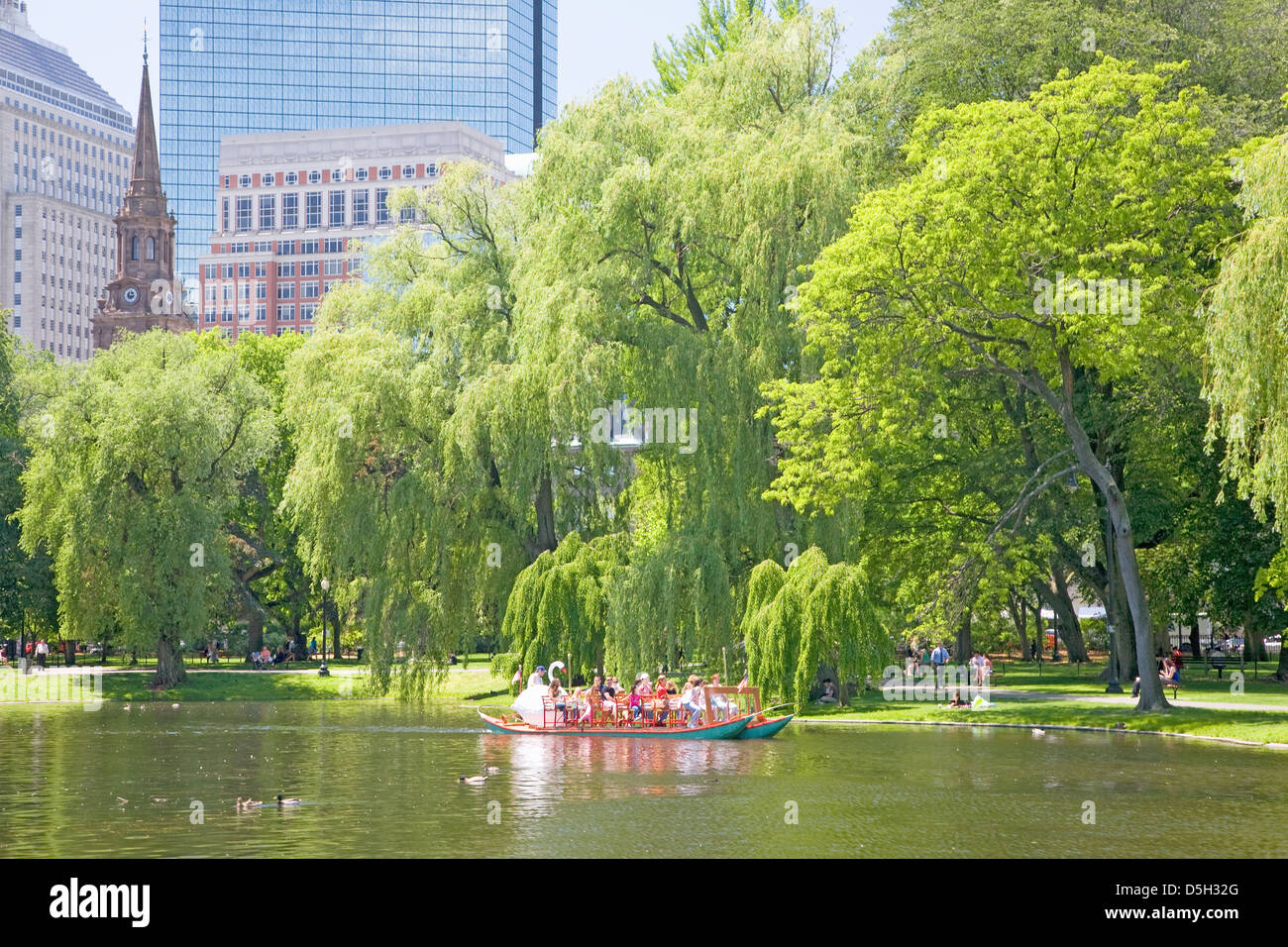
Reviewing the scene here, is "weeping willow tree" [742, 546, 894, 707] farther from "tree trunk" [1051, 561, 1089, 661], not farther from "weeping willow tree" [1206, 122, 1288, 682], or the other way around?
"tree trunk" [1051, 561, 1089, 661]

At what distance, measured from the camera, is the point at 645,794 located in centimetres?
2844

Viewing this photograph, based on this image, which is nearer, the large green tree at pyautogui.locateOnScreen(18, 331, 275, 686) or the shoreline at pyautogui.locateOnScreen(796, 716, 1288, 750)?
the shoreline at pyautogui.locateOnScreen(796, 716, 1288, 750)

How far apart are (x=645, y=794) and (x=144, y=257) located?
396ft

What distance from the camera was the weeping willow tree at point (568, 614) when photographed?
1817 inches

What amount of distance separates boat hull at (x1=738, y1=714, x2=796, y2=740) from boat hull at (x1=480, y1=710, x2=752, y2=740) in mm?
125

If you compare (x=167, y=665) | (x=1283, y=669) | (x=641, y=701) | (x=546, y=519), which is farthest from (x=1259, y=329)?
(x=167, y=665)

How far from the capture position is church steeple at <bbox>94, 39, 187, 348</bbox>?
5315 inches

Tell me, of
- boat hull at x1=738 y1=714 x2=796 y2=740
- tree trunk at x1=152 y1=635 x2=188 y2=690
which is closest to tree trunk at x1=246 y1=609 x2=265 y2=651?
tree trunk at x1=152 y1=635 x2=188 y2=690

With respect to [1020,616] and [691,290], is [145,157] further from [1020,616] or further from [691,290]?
[691,290]

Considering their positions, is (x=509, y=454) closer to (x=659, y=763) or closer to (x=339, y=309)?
(x=339, y=309)

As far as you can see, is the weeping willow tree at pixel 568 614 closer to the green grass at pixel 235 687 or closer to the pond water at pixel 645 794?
the pond water at pixel 645 794

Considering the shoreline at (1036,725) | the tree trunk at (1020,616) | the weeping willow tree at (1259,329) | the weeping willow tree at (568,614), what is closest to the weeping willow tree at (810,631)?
the shoreline at (1036,725)

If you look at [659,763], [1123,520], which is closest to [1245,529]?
[1123,520]

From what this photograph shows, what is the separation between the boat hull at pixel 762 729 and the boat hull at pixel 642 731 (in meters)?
0.13
